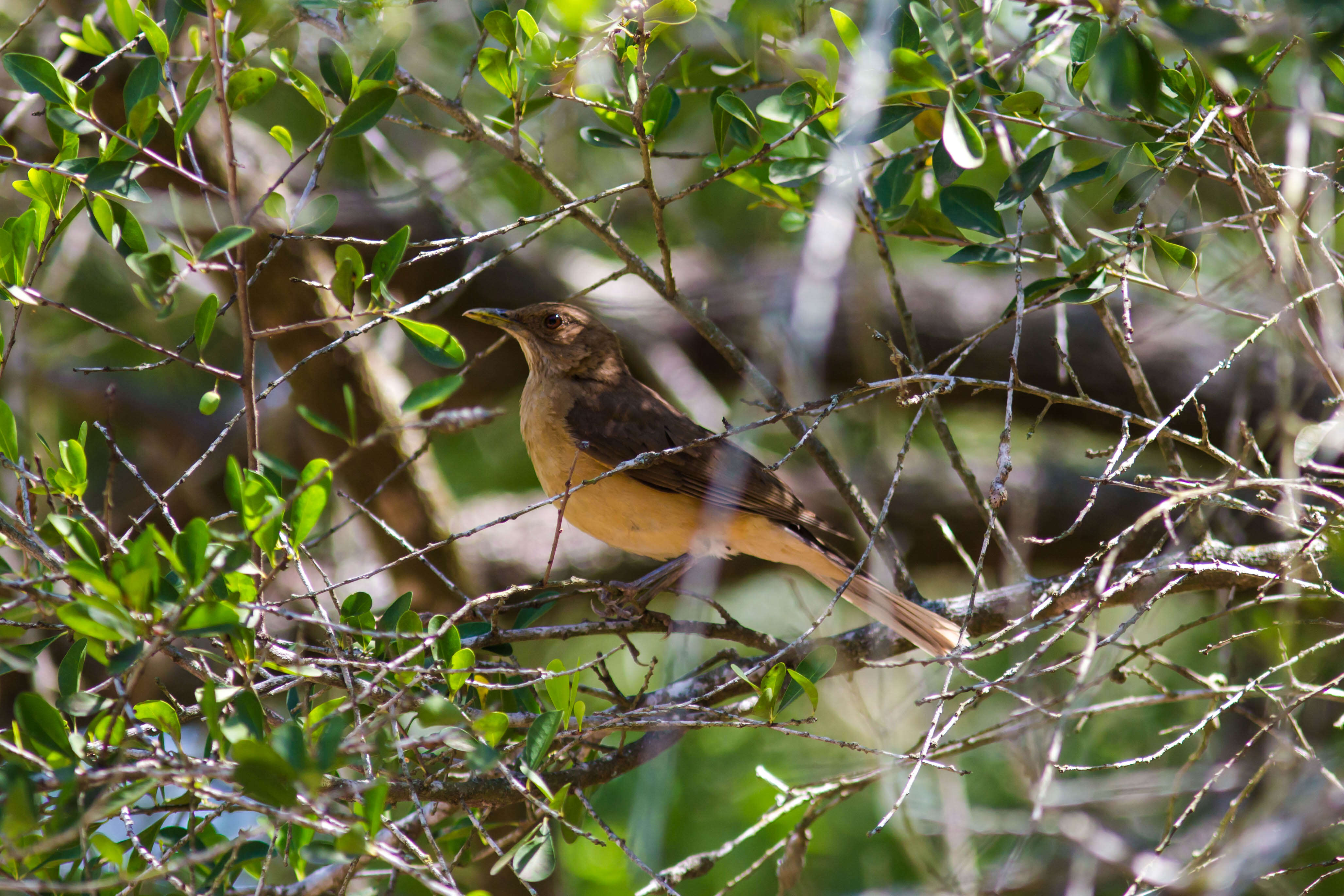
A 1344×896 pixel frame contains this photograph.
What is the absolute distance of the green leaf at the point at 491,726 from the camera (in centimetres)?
289

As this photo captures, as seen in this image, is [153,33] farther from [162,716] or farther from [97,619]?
[162,716]

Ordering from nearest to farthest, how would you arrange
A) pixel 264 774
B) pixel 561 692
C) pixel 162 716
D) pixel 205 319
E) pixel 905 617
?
1. pixel 264 774
2. pixel 162 716
3. pixel 205 319
4. pixel 561 692
5. pixel 905 617

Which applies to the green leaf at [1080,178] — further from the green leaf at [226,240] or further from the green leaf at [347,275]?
the green leaf at [226,240]

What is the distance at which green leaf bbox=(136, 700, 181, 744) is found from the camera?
8.71ft

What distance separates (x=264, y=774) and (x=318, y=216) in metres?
1.59

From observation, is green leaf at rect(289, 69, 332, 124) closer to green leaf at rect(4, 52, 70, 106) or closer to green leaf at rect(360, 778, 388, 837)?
green leaf at rect(4, 52, 70, 106)

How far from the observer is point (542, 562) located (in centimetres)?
718

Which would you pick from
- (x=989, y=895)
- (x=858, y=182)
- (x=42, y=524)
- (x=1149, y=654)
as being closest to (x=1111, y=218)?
(x=858, y=182)

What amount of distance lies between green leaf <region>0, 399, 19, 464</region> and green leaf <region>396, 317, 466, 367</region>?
1214 millimetres

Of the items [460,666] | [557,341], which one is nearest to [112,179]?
[460,666]

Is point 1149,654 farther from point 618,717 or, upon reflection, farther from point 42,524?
point 42,524

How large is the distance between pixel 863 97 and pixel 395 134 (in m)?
6.56

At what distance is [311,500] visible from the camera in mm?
2617

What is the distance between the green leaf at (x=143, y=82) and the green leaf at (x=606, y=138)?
149cm
